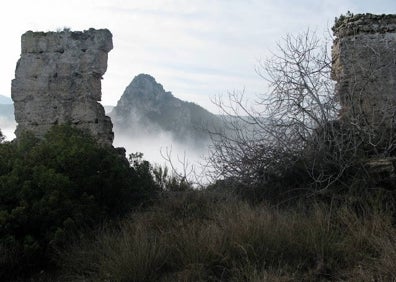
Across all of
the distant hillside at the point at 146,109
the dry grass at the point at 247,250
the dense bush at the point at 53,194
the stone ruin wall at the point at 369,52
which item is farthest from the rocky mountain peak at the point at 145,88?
the dry grass at the point at 247,250

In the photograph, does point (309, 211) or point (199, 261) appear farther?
point (309, 211)

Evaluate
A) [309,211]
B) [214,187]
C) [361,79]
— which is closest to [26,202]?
[214,187]

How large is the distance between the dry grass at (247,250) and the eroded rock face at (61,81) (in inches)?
125

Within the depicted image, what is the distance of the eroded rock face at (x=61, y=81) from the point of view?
7.96 metres

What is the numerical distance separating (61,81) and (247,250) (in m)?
5.08

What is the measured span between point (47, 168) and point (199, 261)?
2546 millimetres

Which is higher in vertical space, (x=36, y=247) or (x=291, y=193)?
(x=291, y=193)

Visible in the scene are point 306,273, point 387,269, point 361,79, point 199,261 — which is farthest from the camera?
point 361,79

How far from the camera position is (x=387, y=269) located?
3662mm

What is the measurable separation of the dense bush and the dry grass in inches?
16.3

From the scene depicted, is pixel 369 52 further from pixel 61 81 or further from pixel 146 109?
pixel 146 109

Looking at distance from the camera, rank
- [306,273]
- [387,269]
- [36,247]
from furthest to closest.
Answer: [36,247]
[306,273]
[387,269]

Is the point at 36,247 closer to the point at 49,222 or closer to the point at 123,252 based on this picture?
the point at 49,222

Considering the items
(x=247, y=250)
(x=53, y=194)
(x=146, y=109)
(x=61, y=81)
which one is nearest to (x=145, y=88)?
(x=146, y=109)
